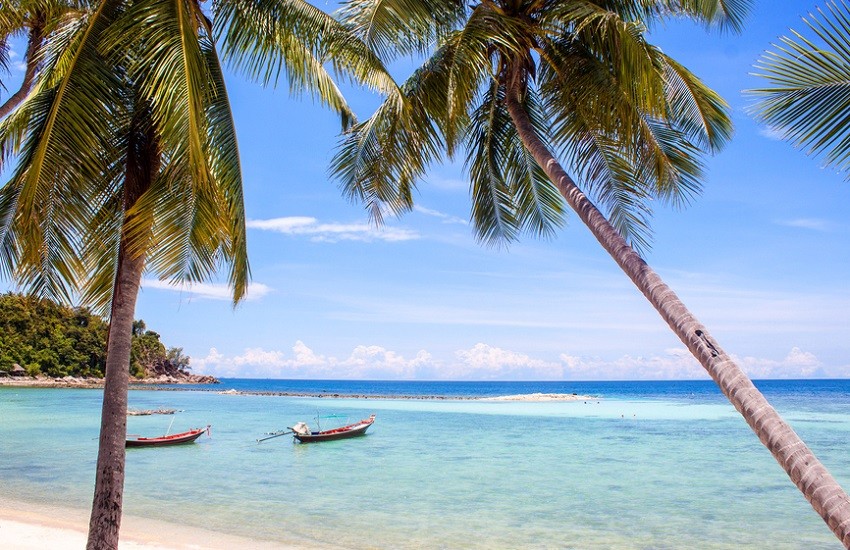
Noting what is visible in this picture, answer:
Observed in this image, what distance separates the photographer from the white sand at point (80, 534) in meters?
9.21

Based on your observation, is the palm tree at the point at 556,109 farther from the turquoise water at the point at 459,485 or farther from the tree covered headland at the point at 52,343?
the tree covered headland at the point at 52,343

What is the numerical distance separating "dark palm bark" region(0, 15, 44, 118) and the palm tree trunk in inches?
229

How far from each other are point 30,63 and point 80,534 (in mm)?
6939

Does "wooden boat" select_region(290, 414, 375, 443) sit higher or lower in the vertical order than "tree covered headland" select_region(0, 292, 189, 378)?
lower

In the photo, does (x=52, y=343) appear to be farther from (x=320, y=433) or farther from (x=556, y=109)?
(x=556, y=109)

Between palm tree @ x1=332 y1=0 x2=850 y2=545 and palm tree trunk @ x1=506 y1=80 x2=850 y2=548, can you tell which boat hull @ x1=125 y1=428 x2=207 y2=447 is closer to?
palm tree @ x1=332 y1=0 x2=850 y2=545

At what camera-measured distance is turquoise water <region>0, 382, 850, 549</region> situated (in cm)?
1118

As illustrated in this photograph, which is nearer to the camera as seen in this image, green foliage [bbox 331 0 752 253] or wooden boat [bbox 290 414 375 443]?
green foliage [bbox 331 0 752 253]

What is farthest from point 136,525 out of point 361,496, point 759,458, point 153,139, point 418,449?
point 759,458

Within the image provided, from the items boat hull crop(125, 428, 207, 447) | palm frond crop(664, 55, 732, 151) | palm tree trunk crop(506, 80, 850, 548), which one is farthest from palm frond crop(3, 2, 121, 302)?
boat hull crop(125, 428, 207, 447)

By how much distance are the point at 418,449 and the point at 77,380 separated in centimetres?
5218

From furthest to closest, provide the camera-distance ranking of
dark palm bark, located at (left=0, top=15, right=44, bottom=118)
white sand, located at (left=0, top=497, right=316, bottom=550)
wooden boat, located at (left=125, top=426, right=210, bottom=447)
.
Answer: wooden boat, located at (left=125, top=426, right=210, bottom=447) < white sand, located at (left=0, top=497, right=316, bottom=550) < dark palm bark, located at (left=0, top=15, right=44, bottom=118)

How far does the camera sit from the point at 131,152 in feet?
19.5

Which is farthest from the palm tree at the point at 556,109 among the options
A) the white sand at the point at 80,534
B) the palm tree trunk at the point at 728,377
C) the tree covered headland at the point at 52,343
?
the tree covered headland at the point at 52,343
